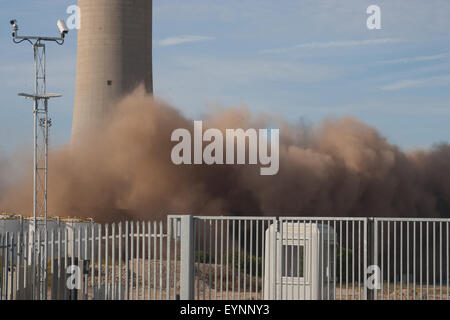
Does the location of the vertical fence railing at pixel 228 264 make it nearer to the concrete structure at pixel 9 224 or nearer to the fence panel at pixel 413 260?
the fence panel at pixel 413 260

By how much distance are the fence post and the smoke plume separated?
34.6m

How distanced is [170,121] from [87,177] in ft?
20.9

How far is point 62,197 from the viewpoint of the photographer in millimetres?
53312

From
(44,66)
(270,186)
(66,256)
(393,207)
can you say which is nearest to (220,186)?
(270,186)

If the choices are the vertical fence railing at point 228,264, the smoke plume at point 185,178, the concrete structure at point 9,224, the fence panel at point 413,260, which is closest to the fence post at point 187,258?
the vertical fence railing at point 228,264

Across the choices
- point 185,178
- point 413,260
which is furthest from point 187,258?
point 185,178

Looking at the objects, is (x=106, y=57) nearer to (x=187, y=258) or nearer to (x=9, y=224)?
(x=9, y=224)

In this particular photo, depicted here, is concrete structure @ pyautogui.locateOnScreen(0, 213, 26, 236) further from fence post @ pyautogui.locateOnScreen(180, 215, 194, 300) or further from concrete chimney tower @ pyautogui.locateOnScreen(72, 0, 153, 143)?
fence post @ pyautogui.locateOnScreen(180, 215, 194, 300)

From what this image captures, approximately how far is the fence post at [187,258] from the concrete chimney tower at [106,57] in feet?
131

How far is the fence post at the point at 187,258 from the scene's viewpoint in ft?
56.8

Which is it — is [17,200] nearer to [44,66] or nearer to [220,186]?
[220,186]

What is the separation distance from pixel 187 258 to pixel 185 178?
3622cm

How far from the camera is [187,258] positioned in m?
17.4

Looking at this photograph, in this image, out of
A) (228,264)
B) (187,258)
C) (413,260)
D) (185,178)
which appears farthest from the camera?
(185,178)
